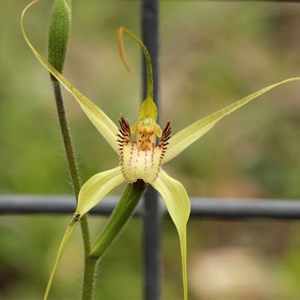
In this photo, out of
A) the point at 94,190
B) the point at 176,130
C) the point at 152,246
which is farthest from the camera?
the point at 176,130

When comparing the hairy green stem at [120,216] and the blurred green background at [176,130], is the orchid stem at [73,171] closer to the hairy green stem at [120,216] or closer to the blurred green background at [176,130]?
the hairy green stem at [120,216]

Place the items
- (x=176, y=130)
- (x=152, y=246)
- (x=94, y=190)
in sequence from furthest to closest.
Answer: (x=176, y=130) < (x=152, y=246) < (x=94, y=190)

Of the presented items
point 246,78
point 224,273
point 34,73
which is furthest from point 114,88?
point 224,273

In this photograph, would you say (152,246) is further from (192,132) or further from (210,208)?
(192,132)

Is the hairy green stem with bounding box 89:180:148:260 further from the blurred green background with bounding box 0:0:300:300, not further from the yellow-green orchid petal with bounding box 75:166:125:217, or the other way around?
the blurred green background with bounding box 0:0:300:300

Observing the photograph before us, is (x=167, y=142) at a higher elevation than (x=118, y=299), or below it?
below

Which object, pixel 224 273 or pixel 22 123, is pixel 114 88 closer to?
pixel 22 123

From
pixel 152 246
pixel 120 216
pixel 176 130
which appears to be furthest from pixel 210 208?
pixel 176 130
